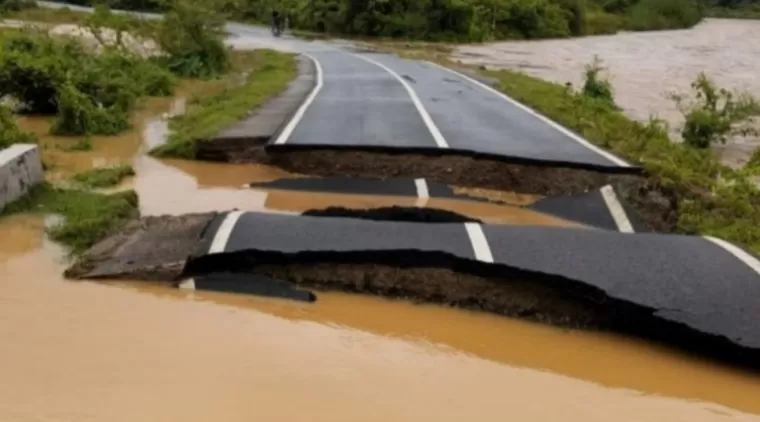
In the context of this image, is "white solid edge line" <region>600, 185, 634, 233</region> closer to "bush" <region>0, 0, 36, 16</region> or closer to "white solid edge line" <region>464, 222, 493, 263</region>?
"white solid edge line" <region>464, 222, 493, 263</region>

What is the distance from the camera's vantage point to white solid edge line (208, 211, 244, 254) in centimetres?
694

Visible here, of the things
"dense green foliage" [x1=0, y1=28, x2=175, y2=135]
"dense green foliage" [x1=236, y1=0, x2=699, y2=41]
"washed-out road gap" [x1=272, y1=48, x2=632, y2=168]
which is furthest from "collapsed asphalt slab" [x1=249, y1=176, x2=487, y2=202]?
"dense green foliage" [x1=236, y1=0, x2=699, y2=41]

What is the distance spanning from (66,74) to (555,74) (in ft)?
58.6

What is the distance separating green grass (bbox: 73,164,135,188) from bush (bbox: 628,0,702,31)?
193ft

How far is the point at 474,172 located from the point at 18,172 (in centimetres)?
501

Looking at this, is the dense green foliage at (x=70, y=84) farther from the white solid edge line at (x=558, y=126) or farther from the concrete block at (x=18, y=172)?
the white solid edge line at (x=558, y=126)

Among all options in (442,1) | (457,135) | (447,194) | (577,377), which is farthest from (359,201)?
(442,1)

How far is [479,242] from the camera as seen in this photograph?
7102mm

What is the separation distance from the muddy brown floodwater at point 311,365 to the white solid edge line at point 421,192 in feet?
11.6

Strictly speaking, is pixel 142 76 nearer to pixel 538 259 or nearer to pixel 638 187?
pixel 638 187

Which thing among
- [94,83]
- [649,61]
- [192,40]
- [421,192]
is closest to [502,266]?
[421,192]

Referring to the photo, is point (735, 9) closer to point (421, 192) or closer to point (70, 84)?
point (70, 84)

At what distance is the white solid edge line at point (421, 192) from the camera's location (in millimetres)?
10177

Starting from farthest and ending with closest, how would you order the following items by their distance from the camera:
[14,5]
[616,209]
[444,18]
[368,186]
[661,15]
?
[661,15]
[14,5]
[444,18]
[368,186]
[616,209]
